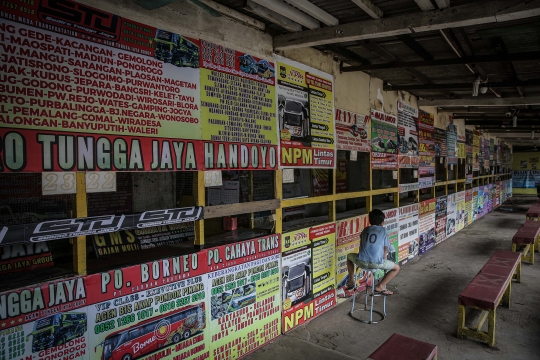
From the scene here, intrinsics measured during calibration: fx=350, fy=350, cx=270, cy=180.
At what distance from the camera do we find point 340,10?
3.42 meters

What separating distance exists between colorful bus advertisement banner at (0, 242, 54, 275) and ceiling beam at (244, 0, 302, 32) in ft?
8.58

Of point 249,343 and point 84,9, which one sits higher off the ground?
point 84,9

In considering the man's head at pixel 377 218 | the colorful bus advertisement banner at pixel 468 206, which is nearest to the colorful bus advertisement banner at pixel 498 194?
the colorful bus advertisement banner at pixel 468 206

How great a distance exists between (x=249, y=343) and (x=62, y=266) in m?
1.98

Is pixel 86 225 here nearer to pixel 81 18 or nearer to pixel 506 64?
pixel 81 18

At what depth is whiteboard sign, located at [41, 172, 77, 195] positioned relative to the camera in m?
2.25

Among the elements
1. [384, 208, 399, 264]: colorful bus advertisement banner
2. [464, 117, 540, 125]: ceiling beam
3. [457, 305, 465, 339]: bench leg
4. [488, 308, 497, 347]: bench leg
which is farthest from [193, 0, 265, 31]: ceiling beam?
[464, 117, 540, 125]: ceiling beam

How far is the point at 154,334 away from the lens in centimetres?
274

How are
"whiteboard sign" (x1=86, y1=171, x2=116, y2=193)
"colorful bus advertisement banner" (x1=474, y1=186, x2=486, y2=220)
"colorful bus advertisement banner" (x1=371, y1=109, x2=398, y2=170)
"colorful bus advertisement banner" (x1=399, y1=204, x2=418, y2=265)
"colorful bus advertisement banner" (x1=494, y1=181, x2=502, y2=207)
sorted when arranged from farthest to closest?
"colorful bus advertisement banner" (x1=494, y1=181, x2=502, y2=207)
"colorful bus advertisement banner" (x1=474, y1=186, x2=486, y2=220)
"colorful bus advertisement banner" (x1=399, y1=204, x2=418, y2=265)
"colorful bus advertisement banner" (x1=371, y1=109, x2=398, y2=170)
"whiteboard sign" (x1=86, y1=171, x2=116, y2=193)

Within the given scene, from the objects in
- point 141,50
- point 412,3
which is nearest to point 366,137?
point 412,3

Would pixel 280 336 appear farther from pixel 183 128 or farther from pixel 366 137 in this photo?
pixel 366 137

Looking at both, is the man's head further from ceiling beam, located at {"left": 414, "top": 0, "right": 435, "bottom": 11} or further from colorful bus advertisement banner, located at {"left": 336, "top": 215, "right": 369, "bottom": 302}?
ceiling beam, located at {"left": 414, "top": 0, "right": 435, "bottom": 11}

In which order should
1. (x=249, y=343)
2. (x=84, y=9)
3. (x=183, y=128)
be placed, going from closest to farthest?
(x=84, y=9) < (x=183, y=128) < (x=249, y=343)

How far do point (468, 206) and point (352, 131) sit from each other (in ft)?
29.1
